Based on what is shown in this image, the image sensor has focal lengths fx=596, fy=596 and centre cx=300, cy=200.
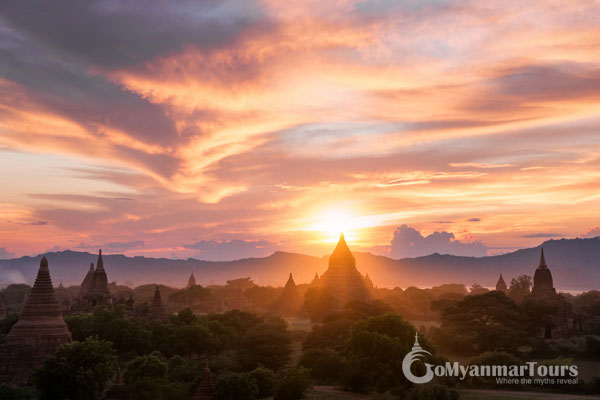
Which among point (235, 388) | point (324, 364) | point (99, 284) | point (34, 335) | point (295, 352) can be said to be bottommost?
point (235, 388)

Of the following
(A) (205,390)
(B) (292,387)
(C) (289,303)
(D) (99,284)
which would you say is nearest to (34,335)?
(A) (205,390)

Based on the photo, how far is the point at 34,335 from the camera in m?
51.1

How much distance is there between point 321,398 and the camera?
147 feet

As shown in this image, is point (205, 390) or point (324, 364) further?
point (324, 364)

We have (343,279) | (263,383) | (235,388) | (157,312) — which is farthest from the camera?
(343,279)

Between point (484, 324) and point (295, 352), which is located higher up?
point (484, 324)

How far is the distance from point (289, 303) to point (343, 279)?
17.8m

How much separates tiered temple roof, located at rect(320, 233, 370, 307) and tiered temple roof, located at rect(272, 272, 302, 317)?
10164 millimetres

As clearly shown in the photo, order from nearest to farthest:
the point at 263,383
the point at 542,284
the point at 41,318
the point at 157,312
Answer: the point at 263,383
the point at 41,318
the point at 157,312
the point at 542,284

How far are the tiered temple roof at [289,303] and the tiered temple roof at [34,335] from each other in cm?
7232

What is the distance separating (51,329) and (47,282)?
464 centimetres

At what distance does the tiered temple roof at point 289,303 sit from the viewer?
403 ft

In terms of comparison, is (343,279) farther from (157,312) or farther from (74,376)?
(74,376)

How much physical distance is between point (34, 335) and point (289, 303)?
251ft
